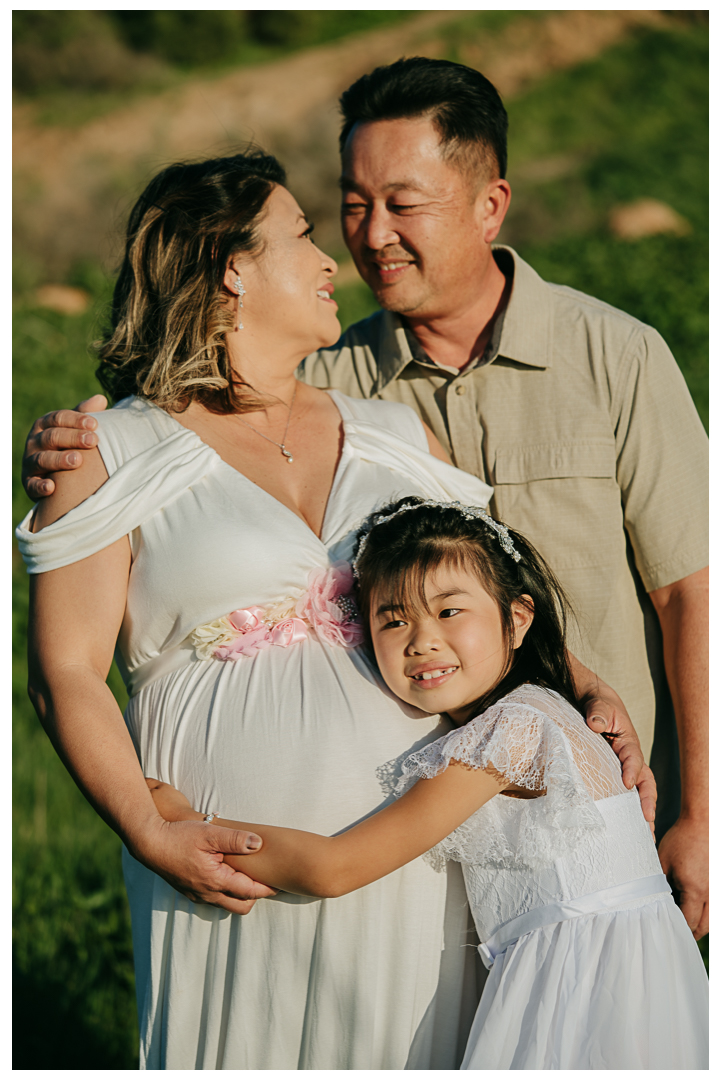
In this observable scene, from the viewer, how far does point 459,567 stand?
2225mm

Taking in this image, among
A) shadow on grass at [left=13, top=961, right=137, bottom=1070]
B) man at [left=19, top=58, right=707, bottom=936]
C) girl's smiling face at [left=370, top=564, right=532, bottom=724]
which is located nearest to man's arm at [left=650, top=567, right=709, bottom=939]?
man at [left=19, top=58, right=707, bottom=936]

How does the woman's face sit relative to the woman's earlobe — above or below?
above

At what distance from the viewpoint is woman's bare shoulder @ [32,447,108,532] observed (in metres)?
2.32

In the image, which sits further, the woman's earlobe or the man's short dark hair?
the man's short dark hair

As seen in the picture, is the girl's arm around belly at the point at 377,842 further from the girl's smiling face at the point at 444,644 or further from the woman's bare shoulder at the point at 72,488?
the woman's bare shoulder at the point at 72,488

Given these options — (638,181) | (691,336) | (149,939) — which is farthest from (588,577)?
(638,181)

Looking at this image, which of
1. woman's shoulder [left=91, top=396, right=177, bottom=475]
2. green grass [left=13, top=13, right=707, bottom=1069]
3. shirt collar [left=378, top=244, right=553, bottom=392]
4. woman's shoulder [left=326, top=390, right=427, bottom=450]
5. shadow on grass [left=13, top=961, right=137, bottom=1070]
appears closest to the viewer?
woman's shoulder [left=91, top=396, right=177, bottom=475]

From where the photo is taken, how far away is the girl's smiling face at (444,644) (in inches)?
84.8

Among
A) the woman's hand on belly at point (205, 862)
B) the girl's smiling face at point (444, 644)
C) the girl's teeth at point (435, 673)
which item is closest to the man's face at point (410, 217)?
the girl's smiling face at point (444, 644)

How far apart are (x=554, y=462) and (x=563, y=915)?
4.68 ft

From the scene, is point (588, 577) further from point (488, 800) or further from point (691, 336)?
point (691, 336)

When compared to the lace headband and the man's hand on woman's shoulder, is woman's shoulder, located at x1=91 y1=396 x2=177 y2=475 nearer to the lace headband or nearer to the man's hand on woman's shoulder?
the man's hand on woman's shoulder

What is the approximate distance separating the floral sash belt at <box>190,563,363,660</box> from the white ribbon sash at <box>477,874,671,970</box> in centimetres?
73

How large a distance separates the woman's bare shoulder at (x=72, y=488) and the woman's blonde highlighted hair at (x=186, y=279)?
0.33 m
